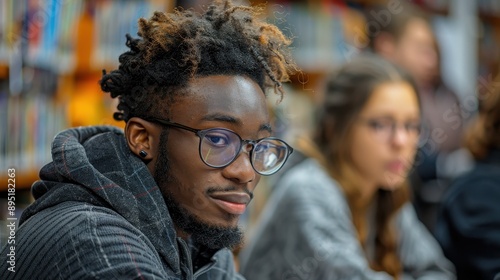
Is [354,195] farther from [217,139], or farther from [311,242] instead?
[217,139]

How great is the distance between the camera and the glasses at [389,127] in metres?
1.96

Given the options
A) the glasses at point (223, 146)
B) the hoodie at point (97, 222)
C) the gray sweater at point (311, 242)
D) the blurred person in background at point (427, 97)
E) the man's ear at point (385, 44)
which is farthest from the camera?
the man's ear at point (385, 44)

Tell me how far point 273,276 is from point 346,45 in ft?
5.62

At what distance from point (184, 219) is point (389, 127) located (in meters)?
1.03

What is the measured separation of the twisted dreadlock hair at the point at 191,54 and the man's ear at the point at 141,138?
17mm

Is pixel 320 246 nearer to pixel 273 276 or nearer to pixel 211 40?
pixel 273 276

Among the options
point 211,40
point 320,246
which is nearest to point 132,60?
point 211,40

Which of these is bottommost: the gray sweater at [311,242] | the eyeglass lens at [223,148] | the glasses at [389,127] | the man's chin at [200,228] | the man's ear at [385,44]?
the gray sweater at [311,242]

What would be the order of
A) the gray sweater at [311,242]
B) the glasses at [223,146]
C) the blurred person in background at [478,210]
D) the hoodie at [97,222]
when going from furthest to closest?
the blurred person in background at [478,210] < the gray sweater at [311,242] < the glasses at [223,146] < the hoodie at [97,222]

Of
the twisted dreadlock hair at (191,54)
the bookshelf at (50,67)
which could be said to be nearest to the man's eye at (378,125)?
the bookshelf at (50,67)

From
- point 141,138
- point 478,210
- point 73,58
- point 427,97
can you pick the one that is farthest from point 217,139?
point 427,97

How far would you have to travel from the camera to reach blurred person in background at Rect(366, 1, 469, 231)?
3.05m

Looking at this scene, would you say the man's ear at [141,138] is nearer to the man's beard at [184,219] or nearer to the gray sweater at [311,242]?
the man's beard at [184,219]

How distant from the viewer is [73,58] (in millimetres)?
2334
